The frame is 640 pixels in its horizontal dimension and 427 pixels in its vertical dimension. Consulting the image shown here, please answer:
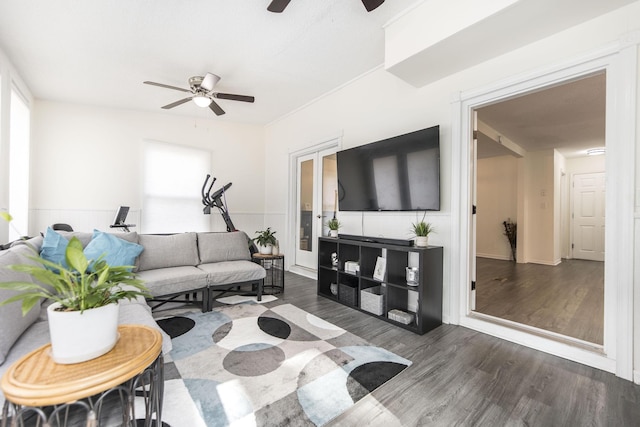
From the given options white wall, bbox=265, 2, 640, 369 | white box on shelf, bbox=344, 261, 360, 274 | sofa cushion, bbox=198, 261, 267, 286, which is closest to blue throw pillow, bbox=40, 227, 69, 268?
sofa cushion, bbox=198, 261, 267, 286

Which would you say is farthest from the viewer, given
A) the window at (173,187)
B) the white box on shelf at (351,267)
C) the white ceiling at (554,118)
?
the window at (173,187)

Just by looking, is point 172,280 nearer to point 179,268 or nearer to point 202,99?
point 179,268

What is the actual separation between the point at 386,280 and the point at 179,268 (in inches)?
87.5

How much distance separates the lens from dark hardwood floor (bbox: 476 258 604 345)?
2531 mm

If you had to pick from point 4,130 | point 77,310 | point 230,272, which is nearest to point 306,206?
point 230,272

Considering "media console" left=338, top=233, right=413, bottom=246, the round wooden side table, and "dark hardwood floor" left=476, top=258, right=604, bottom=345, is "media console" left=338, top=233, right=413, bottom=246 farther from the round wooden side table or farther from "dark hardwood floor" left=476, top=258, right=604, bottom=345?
the round wooden side table

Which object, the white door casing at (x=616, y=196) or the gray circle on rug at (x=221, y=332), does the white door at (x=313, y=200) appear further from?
the white door casing at (x=616, y=196)

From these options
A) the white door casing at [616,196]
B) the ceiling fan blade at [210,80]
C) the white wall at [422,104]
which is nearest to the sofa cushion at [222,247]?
the white wall at [422,104]

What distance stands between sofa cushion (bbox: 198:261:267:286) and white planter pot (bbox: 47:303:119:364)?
1.94 meters

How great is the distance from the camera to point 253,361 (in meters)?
1.94

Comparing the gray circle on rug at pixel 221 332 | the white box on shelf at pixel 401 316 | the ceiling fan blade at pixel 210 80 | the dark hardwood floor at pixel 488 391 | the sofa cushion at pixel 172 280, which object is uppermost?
the ceiling fan blade at pixel 210 80

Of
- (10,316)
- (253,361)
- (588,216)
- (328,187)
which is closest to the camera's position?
(10,316)

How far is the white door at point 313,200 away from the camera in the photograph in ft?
14.2

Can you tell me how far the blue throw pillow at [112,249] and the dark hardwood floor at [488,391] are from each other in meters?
2.39
